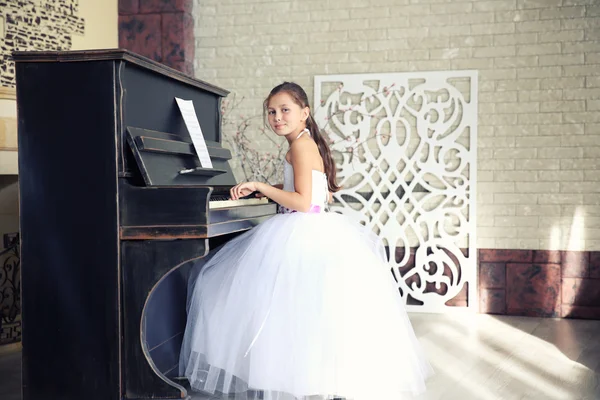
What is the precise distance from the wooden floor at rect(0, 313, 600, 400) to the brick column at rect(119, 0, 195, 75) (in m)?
2.31

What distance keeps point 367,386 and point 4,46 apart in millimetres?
2820

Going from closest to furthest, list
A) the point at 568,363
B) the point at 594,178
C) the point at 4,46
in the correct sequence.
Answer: the point at 568,363
the point at 4,46
the point at 594,178

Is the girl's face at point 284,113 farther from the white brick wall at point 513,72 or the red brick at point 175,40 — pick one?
the red brick at point 175,40

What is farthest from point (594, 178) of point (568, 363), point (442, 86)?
point (568, 363)

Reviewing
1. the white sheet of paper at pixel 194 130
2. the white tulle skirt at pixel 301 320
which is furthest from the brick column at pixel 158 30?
the white tulle skirt at pixel 301 320

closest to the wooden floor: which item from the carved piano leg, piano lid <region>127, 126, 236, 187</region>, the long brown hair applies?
the carved piano leg

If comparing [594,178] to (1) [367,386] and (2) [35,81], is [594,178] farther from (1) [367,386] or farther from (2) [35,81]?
(2) [35,81]

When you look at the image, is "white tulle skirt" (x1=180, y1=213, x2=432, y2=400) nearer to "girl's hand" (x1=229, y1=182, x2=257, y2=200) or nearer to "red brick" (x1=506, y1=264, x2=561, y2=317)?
"girl's hand" (x1=229, y1=182, x2=257, y2=200)

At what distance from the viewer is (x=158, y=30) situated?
4754 mm

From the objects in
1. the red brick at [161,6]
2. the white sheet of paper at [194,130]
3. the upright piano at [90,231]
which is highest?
the red brick at [161,6]

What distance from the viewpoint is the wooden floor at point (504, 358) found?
2816 mm

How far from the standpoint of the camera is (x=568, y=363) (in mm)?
3273

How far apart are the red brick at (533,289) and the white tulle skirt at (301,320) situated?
197 cm

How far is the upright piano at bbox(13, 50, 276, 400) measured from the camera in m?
2.32
